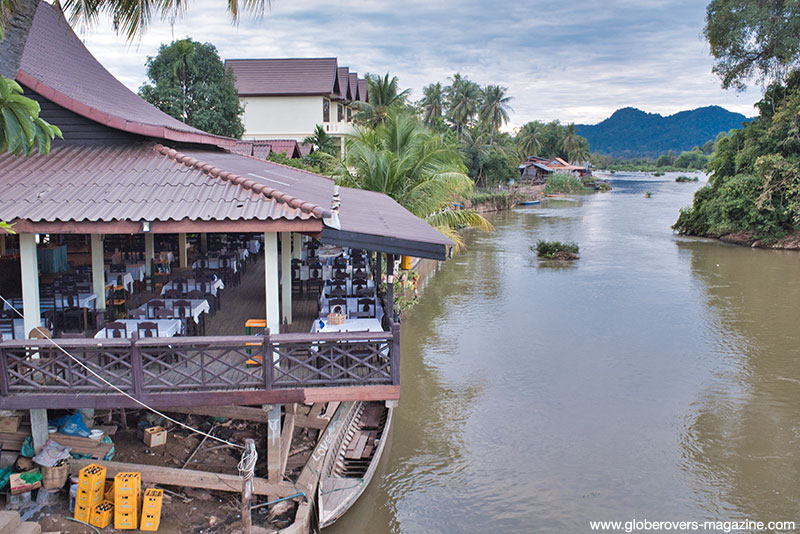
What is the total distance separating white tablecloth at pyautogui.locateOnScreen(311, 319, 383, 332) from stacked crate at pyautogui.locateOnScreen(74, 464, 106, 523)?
11.3 ft

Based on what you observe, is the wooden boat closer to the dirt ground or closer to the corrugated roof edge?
the dirt ground

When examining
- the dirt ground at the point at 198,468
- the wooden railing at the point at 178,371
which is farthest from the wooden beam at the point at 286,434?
the wooden railing at the point at 178,371

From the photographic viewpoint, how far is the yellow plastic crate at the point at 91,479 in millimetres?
7801

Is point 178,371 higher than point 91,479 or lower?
higher

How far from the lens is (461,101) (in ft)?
221

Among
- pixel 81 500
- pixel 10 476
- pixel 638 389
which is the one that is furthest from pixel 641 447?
pixel 10 476

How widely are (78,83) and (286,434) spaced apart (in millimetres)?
8299

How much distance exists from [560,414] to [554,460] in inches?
79.5

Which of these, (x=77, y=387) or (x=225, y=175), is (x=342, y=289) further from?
(x=77, y=387)

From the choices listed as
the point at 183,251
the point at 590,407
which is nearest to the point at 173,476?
the point at 590,407

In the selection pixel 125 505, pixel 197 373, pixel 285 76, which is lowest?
pixel 125 505

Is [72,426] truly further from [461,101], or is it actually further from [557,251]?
[461,101]

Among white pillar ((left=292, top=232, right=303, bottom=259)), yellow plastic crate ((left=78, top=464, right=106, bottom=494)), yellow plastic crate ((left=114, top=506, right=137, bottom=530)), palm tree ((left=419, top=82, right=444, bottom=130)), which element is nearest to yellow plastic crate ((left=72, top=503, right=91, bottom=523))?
yellow plastic crate ((left=78, top=464, right=106, bottom=494))

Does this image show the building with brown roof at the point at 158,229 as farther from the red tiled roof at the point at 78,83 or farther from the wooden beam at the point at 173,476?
the wooden beam at the point at 173,476
